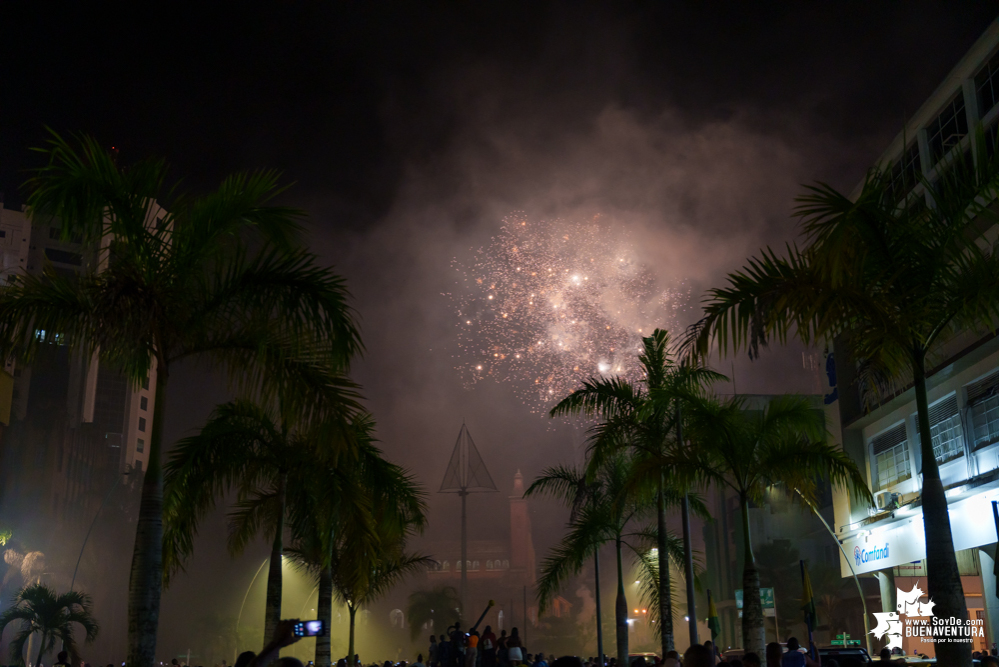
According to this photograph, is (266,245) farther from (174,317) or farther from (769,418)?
(769,418)

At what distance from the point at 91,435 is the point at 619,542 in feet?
271

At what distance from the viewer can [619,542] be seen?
85.4ft

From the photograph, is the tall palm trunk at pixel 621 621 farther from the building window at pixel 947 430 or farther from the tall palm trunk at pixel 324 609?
the building window at pixel 947 430

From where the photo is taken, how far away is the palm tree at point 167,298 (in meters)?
8.44

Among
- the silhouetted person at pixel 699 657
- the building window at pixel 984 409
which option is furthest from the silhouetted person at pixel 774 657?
the building window at pixel 984 409

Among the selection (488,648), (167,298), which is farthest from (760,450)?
(167,298)

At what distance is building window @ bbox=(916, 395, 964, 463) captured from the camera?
2613cm

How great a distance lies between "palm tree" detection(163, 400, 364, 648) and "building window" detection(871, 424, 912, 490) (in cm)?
2362

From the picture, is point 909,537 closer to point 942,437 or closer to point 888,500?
point 888,500

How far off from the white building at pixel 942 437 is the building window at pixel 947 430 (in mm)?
34

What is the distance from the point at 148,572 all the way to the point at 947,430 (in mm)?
25510

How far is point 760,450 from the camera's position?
16.2 metres

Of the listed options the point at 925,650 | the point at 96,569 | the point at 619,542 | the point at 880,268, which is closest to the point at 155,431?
the point at 880,268

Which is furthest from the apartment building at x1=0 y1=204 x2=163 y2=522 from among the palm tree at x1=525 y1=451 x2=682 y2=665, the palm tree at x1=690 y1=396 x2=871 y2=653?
the palm tree at x1=690 y1=396 x2=871 y2=653
